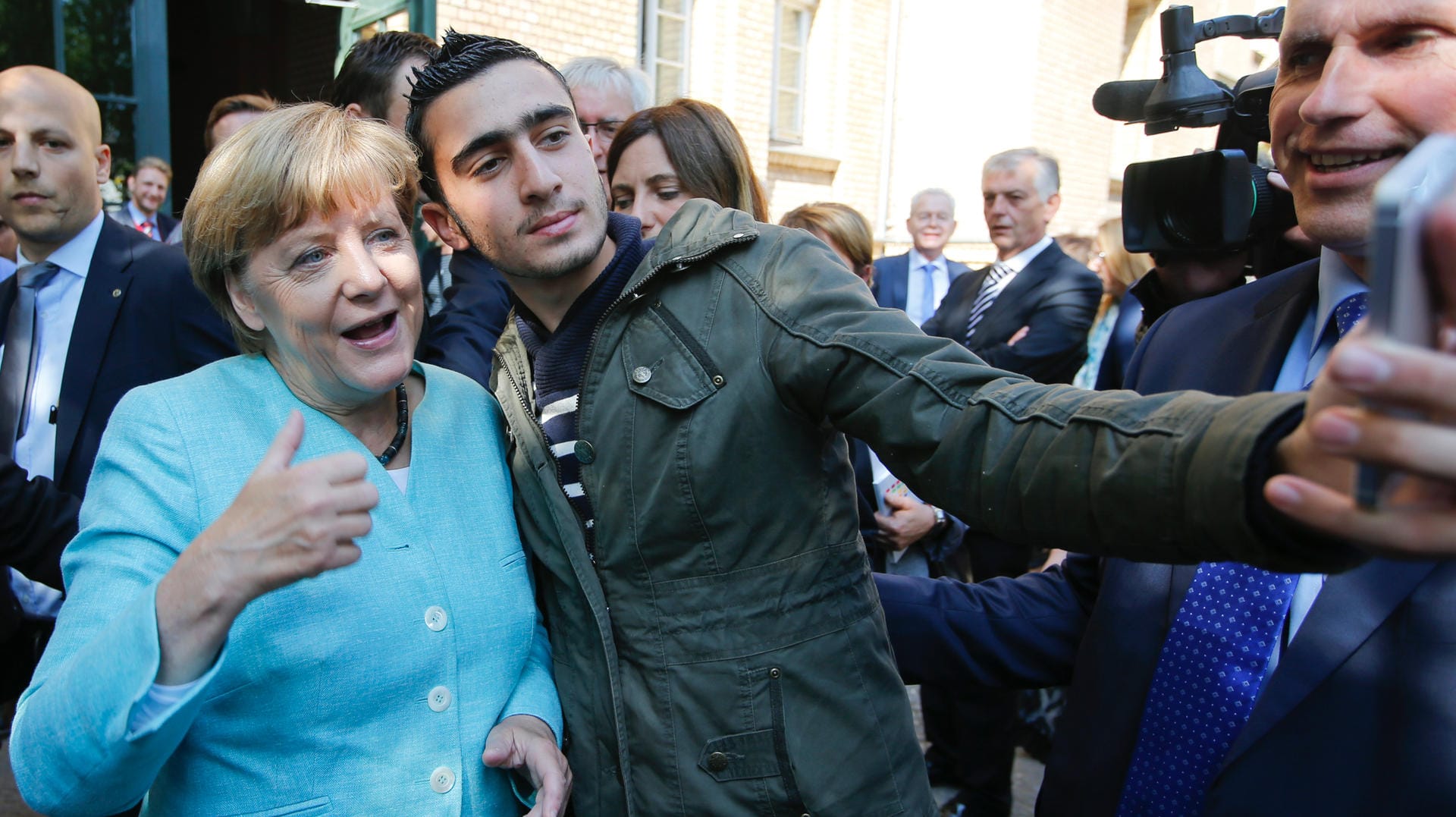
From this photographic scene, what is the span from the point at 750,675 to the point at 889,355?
0.55 metres

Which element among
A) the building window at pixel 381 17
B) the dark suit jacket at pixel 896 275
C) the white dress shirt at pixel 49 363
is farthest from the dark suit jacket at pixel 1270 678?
the building window at pixel 381 17

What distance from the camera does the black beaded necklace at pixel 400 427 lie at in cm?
174

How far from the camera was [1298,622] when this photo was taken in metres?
1.35

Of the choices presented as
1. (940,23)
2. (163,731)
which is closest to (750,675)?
(163,731)

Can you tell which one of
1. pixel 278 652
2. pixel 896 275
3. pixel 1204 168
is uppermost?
pixel 1204 168

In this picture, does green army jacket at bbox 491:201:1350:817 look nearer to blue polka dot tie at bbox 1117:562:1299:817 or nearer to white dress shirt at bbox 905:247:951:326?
blue polka dot tie at bbox 1117:562:1299:817

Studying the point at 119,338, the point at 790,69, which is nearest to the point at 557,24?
the point at 790,69

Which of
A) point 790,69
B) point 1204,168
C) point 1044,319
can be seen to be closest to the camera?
point 1204,168

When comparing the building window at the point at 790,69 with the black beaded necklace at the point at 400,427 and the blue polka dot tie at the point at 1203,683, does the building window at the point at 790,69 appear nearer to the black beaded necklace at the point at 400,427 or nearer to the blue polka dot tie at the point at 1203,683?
the black beaded necklace at the point at 400,427

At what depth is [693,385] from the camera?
4.95ft

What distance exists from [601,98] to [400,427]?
89.8 inches

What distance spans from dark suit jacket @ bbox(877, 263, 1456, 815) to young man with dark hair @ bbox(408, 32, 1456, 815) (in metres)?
0.27

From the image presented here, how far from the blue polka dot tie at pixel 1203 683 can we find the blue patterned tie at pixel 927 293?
18.5 feet

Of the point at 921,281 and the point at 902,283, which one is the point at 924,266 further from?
the point at 902,283
